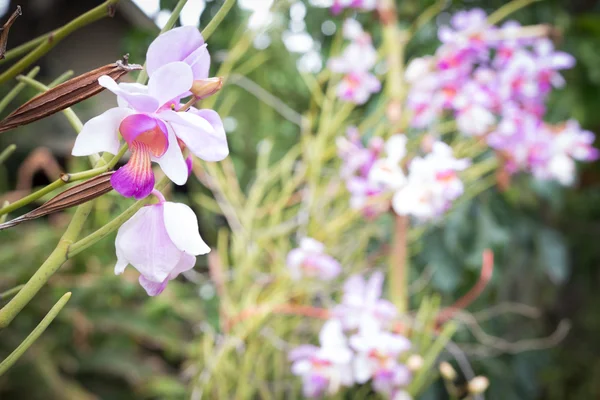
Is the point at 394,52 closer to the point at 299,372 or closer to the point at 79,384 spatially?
the point at 299,372

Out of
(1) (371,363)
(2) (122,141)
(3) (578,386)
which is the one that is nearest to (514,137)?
(1) (371,363)

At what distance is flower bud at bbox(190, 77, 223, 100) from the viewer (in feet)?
0.66

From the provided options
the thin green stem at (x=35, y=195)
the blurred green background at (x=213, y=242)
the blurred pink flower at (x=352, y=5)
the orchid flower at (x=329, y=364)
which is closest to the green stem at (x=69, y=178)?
the thin green stem at (x=35, y=195)

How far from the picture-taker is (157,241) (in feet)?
0.65

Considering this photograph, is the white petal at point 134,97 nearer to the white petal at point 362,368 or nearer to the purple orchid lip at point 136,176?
the purple orchid lip at point 136,176

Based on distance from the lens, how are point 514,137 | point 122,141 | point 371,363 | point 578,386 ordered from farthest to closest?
point 578,386, point 514,137, point 371,363, point 122,141

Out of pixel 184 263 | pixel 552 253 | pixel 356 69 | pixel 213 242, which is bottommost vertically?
pixel 552 253

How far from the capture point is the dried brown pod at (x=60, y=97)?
0.63ft

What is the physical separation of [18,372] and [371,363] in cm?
69

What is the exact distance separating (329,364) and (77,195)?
56cm

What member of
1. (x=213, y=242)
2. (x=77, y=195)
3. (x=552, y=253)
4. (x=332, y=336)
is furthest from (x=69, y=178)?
(x=552, y=253)

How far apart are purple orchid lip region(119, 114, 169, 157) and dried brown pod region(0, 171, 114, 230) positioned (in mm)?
14

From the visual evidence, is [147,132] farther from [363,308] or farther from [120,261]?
[363,308]

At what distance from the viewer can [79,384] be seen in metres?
1.25
